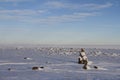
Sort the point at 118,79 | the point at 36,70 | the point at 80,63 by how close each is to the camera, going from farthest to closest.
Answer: the point at 80,63, the point at 36,70, the point at 118,79

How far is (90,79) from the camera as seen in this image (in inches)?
1115

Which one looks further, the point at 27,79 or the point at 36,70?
the point at 36,70

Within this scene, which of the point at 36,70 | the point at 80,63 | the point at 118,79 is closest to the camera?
the point at 118,79

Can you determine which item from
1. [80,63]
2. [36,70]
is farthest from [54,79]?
[80,63]

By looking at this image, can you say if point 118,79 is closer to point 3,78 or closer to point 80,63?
point 3,78

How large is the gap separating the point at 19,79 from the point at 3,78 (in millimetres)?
1988

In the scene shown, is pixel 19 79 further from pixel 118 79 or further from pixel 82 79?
pixel 118 79

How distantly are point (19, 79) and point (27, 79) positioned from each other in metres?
0.85

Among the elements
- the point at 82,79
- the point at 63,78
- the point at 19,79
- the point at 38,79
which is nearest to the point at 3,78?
the point at 19,79

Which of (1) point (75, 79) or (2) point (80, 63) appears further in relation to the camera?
(2) point (80, 63)

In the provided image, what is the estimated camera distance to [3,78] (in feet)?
96.1

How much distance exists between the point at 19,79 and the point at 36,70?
9690 millimetres

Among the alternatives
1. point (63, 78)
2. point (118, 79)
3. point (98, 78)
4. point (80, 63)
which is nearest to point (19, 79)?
point (63, 78)

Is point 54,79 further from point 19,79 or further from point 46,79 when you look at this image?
point 19,79
